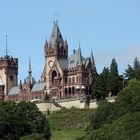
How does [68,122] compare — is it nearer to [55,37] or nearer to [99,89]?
[99,89]

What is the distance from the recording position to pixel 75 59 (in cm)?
13500

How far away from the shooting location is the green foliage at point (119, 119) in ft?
212

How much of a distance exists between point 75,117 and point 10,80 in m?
35.2

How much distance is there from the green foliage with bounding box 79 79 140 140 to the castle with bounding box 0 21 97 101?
25983 millimetres

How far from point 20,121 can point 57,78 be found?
179 ft

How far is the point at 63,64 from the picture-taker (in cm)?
13588

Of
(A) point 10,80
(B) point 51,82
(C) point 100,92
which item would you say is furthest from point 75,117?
(A) point 10,80

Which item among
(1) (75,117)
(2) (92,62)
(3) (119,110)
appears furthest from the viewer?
(2) (92,62)

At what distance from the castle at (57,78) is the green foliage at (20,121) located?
40615mm

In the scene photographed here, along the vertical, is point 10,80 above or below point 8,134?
above

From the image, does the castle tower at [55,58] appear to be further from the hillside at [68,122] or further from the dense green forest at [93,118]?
the hillside at [68,122]

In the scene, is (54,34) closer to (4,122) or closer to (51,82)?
(51,82)

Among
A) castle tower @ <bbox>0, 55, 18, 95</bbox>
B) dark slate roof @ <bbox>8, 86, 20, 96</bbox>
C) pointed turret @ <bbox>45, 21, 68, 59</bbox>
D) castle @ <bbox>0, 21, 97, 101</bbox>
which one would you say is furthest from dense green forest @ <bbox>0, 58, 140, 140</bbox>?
castle tower @ <bbox>0, 55, 18, 95</bbox>

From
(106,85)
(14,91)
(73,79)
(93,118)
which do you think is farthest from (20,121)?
(14,91)
